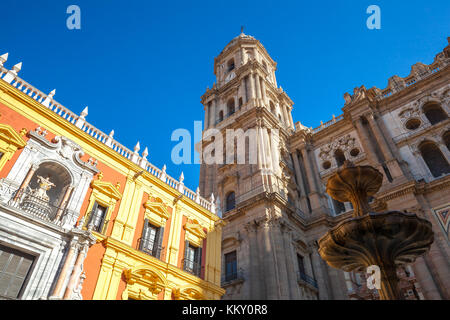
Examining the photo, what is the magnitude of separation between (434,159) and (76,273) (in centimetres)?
2254

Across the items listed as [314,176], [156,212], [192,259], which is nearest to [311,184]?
[314,176]

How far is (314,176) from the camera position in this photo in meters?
26.1

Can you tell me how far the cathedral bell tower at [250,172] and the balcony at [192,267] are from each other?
173 inches

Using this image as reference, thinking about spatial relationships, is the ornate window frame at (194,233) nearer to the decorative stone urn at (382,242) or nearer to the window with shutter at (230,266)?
the window with shutter at (230,266)

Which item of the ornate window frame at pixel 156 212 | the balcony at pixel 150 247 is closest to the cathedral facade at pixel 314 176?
the ornate window frame at pixel 156 212

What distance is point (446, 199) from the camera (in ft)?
59.4

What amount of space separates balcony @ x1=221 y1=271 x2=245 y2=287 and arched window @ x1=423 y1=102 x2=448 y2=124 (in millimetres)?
17784

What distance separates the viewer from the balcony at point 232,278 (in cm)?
1842

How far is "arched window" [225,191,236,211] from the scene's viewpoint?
23.8 metres

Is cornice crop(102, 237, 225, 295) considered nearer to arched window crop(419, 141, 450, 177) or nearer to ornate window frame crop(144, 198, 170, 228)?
ornate window frame crop(144, 198, 170, 228)

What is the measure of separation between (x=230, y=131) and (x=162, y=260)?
17353 millimetres

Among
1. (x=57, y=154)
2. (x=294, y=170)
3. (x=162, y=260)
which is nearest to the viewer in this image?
(x=57, y=154)
